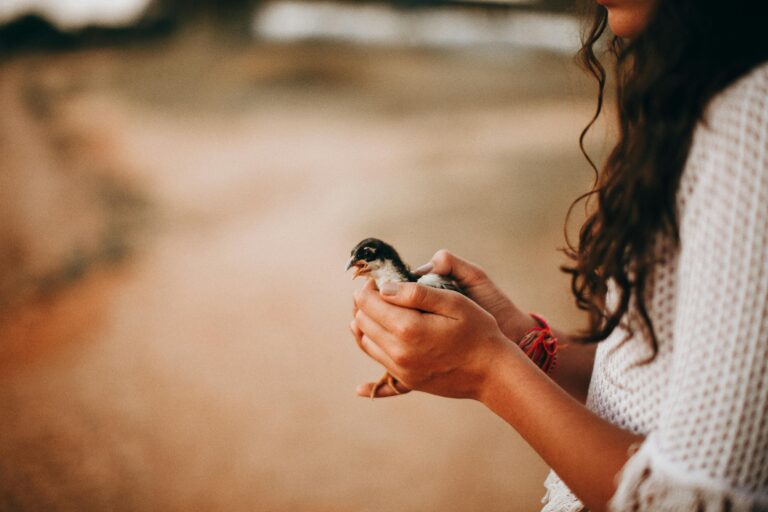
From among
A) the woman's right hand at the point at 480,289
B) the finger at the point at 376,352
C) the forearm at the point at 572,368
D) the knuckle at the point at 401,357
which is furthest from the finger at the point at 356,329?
the forearm at the point at 572,368

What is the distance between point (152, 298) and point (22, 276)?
104cm

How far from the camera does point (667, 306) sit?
0.84 m

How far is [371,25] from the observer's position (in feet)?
45.5

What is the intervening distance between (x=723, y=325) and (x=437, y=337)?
1.45 feet

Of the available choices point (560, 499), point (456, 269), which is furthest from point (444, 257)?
point (560, 499)

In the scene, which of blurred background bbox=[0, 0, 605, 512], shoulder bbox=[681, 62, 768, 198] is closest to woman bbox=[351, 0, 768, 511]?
shoulder bbox=[681, 62, 768, 198]

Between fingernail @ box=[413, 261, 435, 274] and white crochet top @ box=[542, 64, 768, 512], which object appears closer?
white crochet top @ box=[542, 64, 768, 512]

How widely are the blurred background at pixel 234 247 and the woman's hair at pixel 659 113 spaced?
87 centimetres

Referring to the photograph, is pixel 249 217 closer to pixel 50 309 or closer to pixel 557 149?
pixel 50 309

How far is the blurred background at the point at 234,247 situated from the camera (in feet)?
9.45

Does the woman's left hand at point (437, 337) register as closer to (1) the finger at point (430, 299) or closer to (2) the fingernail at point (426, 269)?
(1) the finger at point (430, 299)

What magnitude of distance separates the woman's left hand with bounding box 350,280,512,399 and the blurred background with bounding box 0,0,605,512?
99 cm

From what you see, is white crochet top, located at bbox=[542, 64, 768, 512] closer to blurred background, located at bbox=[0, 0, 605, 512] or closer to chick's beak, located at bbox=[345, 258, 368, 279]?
chick's beak, located at bbox=[345, 258, 368, 279]

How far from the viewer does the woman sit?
70 centimetres
